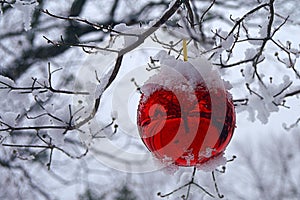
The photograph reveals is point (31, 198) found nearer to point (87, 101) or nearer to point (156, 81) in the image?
point (87, 101)

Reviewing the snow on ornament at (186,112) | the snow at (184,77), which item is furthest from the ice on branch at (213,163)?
the snow at (184,77)

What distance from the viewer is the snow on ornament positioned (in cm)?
122

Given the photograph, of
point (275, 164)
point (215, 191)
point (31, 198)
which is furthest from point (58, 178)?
point (275, 164)

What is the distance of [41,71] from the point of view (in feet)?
13.0

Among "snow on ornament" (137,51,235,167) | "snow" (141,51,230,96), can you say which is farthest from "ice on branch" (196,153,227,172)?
"snow" (141,51,230,96)

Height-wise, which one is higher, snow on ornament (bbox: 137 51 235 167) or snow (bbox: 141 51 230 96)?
snow (bbox: 141 51 230 96)

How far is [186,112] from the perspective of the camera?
3.98 ft

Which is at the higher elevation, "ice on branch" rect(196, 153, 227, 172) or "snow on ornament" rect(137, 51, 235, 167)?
"snow on ornament" rect(137, 51, 235, 167)

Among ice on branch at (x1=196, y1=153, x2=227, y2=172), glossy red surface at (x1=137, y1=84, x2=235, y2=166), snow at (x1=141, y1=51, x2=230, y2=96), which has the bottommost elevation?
ice on branch at (x1=196, y1=153, x2=227, y2=172)

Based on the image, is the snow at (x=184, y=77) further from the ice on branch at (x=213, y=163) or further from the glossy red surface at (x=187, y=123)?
the ice on branch at (x=213, y=163)

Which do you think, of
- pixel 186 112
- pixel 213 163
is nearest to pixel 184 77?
pixel 186 112

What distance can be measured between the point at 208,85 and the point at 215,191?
3.10 ft

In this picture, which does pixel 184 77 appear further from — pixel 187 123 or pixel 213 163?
pixel 213 163

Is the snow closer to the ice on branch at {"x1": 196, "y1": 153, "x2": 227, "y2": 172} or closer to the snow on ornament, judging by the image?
the snow on ornament
